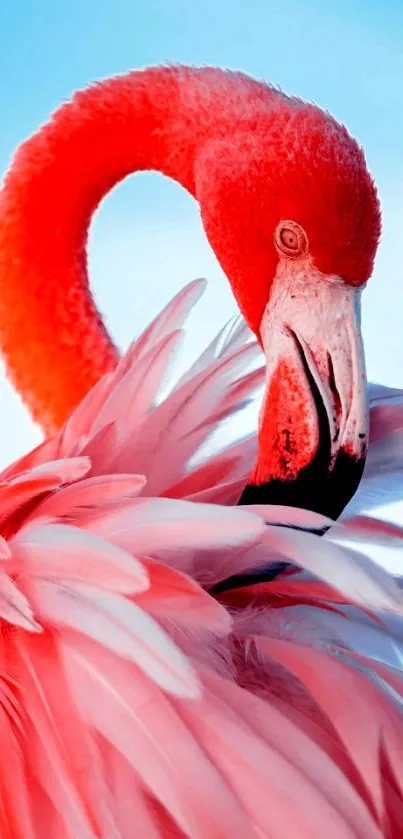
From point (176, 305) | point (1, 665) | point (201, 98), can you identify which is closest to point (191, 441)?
point (176, 305)

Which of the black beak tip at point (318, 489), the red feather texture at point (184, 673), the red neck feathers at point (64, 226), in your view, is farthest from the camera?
the red neck feathers at point (64, 226)

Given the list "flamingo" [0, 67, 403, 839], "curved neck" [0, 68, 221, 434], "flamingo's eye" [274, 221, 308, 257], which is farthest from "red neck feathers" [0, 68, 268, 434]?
"flamingo's eye" [274, 221, 308, 257]

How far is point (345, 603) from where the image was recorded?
2.94 feet

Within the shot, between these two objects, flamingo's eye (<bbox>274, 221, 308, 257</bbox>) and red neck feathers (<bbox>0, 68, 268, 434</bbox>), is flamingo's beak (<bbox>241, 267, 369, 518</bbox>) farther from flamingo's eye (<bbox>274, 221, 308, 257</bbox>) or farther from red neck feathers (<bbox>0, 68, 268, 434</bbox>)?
red neck feathers (<bbox>0, 68, 268, 434</bbox>)

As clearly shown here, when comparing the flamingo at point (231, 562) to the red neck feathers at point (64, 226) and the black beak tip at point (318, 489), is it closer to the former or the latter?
the black beak tip at point (318, 489)

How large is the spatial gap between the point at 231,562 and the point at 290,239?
1.73 feet

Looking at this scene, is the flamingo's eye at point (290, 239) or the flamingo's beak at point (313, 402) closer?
the flamingo's beak at point (313, 402)

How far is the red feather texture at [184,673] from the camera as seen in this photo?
727 mm

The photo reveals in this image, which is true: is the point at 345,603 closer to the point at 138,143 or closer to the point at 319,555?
the point at 319,555

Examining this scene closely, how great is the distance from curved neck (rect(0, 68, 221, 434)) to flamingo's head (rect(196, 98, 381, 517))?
0.66 feet

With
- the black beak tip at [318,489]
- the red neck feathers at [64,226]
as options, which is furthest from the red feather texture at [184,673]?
the red neck feathers at [64,226]

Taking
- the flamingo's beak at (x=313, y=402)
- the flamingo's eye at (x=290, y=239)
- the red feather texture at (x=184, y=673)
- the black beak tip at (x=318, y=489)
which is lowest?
the red feather texture at (x=184, y=673)

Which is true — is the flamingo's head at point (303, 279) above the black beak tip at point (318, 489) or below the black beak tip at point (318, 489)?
above

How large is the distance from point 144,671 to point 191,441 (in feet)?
1.37
